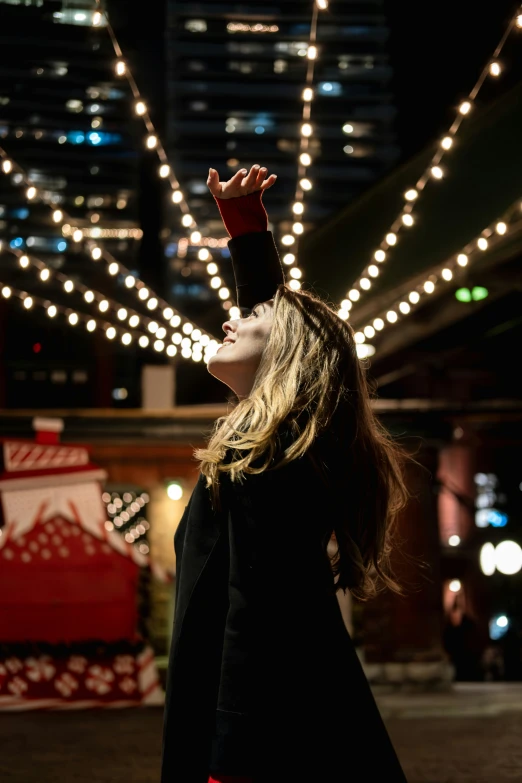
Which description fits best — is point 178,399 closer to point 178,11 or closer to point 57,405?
point 57,405

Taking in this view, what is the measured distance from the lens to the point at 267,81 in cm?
1075

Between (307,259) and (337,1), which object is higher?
(337,1)

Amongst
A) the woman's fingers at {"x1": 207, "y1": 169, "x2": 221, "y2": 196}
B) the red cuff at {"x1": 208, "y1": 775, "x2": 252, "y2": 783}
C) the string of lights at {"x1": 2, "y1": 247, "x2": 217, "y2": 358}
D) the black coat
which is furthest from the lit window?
the red cuff at {"x1": 208, "y1": 775, "x2": 252, "y2": 783}

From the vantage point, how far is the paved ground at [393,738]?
5770 mm

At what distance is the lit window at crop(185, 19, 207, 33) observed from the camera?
10.4 m

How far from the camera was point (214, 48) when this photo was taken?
10.8m

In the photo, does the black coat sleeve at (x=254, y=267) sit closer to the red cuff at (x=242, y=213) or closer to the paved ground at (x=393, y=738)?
the red cuff at (x=242, y=213)

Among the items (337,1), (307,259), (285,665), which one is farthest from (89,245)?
(337,1)

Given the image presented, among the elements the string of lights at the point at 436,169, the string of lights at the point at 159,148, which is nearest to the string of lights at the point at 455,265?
the string of lights at the point at 436,169

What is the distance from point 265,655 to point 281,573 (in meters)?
0.23

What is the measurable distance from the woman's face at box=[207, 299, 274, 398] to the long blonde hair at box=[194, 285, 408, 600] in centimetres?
6

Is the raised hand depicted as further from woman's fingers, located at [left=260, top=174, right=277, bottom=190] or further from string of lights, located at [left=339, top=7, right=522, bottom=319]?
string of lights, located at [left=339, top=7, right=522, bottom=319]

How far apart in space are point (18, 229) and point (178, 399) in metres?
4.55

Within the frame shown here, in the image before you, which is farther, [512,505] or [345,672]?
[512,505]
